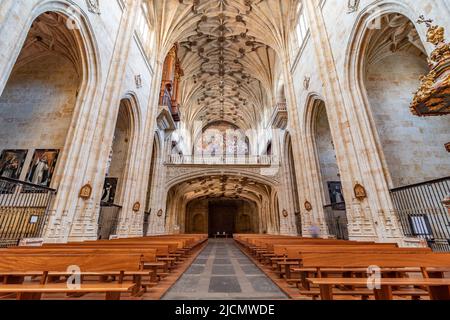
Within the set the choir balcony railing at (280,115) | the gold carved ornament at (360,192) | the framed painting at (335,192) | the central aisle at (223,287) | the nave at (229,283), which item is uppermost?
the choir balcony railing at (280,115)

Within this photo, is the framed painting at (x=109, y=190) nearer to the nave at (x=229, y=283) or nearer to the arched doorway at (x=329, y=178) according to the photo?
the nave at (x=229, y=283)

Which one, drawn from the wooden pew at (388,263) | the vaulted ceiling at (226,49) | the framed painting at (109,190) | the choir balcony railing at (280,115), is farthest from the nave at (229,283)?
the vaulted ceiling at (226,49)

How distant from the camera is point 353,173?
292 inches

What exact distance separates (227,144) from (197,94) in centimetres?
911

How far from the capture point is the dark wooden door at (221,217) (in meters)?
32.8

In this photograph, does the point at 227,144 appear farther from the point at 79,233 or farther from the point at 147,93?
the point at 79,233

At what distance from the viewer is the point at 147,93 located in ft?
44.5

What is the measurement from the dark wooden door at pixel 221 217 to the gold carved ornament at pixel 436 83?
30779mm

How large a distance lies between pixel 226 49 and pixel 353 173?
18449 mm

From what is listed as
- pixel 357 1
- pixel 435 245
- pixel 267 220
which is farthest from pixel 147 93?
pixel 267 220

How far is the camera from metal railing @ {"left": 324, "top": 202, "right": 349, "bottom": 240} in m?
11.0

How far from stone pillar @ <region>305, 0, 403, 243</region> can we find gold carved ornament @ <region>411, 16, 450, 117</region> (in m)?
2.97

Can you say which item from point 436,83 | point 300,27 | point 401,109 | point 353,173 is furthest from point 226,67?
point 436,83

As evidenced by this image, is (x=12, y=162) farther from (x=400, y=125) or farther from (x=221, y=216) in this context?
(x=221, y=216)
